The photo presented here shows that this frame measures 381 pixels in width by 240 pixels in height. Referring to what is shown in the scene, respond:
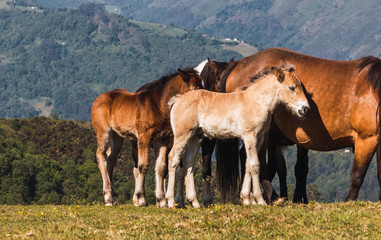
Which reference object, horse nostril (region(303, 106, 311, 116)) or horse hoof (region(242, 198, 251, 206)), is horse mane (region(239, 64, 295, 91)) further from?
horse hoof (region(242, 198, 251, 206))

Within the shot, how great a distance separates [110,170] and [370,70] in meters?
8.11

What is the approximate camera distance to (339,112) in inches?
467

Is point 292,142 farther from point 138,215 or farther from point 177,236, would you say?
point 177,236

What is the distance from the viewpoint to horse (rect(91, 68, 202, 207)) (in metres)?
13.5

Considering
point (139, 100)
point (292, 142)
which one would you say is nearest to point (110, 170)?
point (139, 100)

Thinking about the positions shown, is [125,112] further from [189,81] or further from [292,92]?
[292,92]

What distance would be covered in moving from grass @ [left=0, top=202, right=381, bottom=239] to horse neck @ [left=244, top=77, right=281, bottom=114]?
257 centimetres

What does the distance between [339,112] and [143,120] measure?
464 centimetres

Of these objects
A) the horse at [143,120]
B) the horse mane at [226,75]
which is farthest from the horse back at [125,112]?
the horse mane at [226,75]

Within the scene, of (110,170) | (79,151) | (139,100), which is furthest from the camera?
(79,151)

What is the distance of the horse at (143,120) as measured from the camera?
1355 centimetres

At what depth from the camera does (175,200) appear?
44.5 ft

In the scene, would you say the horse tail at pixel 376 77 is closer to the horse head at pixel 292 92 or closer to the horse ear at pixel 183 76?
the horse head at pixel 292 92

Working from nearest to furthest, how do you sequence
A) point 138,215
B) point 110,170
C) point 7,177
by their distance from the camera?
point 138,215
point 110,170
point 7,177
